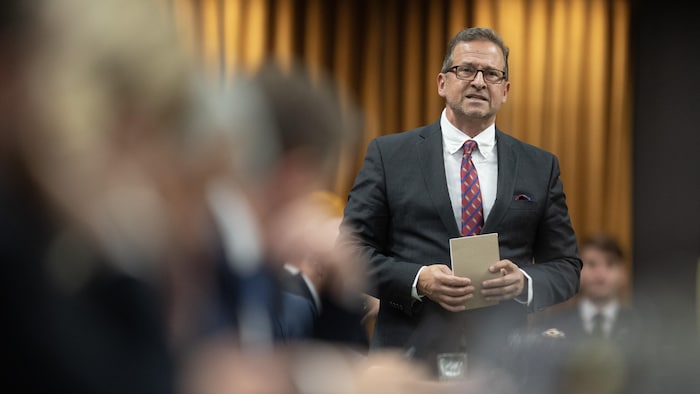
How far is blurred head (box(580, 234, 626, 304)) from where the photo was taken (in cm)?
441

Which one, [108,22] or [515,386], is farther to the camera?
[515,386]

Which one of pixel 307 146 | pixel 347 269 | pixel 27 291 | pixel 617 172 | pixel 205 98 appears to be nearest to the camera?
pixel 27 291

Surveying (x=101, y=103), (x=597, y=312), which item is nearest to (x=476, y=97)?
(x=101, y=103)

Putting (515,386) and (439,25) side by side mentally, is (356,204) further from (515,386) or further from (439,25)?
(439,25)

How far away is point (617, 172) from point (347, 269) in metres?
3.79

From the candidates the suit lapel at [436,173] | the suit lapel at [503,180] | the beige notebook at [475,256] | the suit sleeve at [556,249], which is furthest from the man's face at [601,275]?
the beige notebook at [475,256]

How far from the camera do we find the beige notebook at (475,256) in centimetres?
260

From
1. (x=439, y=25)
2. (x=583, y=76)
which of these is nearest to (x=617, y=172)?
(x=583, y=76)

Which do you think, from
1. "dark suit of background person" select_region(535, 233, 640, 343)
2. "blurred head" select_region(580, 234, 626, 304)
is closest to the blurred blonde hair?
"dark suit of background person" select_region(535, 233, 640, 343)

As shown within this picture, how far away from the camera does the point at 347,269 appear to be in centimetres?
268

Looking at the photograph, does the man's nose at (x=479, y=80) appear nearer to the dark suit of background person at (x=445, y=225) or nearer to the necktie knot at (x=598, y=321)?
the dark suit of background person at (x=445, y=225)

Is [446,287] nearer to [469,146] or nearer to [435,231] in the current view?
[435,231]

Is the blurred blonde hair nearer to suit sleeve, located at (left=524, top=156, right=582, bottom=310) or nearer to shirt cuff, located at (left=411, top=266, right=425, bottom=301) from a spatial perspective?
shirt cuff, located at (left=411, top=266, right=425, bottom=301)

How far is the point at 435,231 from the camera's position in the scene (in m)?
2.78
